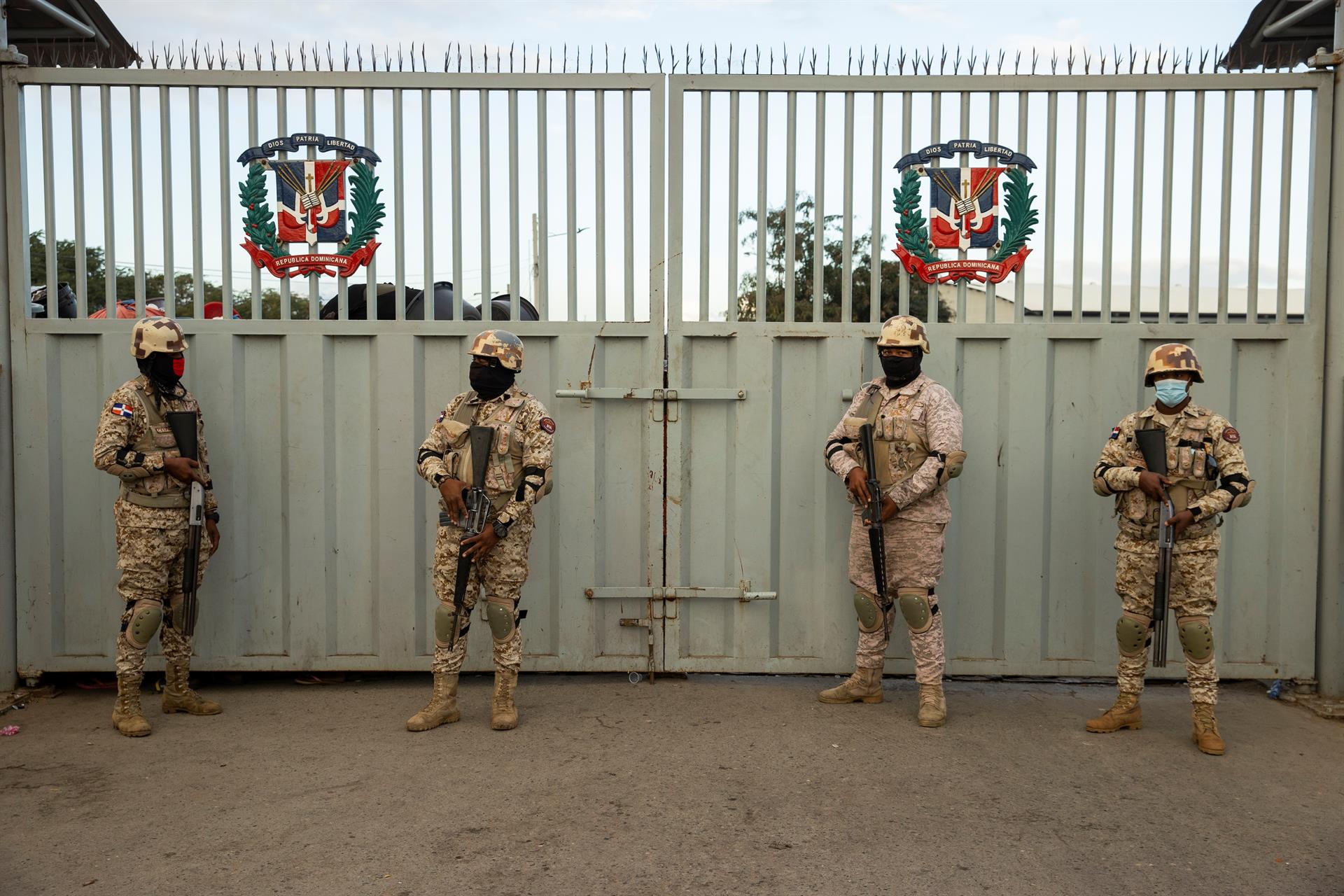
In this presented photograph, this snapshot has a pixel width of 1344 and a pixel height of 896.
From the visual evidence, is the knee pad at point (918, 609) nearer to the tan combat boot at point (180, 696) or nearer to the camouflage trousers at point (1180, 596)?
the camouflage trousers at point (1180, 596)

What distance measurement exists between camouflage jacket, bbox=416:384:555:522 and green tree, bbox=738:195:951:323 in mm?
1384

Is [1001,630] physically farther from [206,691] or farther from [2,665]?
[2,665]

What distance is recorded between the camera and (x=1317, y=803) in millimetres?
4180

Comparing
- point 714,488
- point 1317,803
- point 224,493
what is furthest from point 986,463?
point 224,493

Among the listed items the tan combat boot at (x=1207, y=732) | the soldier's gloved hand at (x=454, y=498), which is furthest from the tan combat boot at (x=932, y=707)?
the soldier's gloved hand at (x=454, y=498)

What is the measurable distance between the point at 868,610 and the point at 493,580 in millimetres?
1879

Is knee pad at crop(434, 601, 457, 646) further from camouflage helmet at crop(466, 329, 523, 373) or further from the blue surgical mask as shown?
the blue surgical mask

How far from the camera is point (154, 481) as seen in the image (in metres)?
5.10

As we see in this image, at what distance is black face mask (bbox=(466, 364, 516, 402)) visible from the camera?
5.14 m

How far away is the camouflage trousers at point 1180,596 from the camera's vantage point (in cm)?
483

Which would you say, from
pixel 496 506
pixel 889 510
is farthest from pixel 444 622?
pixel 889 510

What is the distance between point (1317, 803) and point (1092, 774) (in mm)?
833

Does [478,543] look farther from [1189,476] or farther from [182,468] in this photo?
[1189,476]

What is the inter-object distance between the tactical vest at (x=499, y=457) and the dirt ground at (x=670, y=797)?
3.79ft
